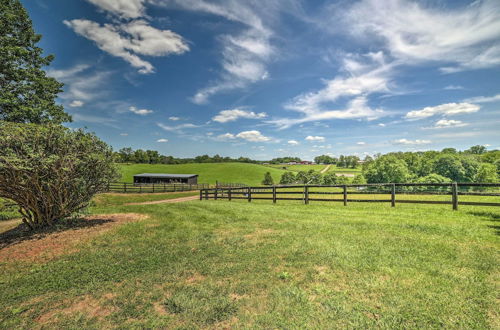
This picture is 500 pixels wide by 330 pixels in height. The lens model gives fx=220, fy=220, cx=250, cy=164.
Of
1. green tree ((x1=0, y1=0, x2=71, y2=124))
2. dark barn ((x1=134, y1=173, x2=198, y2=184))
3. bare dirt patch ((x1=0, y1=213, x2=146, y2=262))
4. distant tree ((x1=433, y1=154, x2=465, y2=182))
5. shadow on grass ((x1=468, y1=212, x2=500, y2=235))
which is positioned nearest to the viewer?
bare dirt patch ((x1=0, y1=213, x2=146, y2=262))

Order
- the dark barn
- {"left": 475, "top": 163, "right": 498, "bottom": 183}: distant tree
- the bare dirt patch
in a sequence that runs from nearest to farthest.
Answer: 1. the bare dirt patch
2. the dark barn
3. {"left": 475, "top": 163, "right": 498, "bottom": 183}: distant tree

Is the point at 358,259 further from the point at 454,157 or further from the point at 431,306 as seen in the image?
the point at 454,157

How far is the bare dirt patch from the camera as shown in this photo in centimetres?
594

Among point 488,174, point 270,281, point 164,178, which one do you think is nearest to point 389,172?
point 488,174

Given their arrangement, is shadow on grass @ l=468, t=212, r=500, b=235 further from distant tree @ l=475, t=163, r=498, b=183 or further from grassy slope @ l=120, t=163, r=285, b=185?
distant tree @ l=475, t=163, r=498, b=183

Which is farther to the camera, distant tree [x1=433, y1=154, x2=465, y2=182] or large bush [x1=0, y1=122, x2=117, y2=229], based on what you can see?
distant tree [x1=433, y1=154, x2=465, y2=182]

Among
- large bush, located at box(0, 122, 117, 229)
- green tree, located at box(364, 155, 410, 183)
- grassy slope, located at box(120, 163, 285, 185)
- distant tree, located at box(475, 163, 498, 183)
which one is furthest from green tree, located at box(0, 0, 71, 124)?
distant tree, located at box(475, 163, 498, 183)

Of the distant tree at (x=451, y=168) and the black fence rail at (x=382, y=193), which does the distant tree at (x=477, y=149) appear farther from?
the black fence rail at (x=382, y=193)

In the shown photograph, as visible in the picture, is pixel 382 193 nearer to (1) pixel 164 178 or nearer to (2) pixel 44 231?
(2) pixel 44 231

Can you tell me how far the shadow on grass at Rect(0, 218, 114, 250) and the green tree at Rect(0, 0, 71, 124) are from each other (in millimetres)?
15982

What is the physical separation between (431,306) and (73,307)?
217 inches

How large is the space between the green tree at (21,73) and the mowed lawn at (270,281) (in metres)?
21.2

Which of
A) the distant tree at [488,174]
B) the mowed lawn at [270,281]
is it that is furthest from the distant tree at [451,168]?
the mowed lawn at [270,281]

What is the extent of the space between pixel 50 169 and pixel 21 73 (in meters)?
20.6
